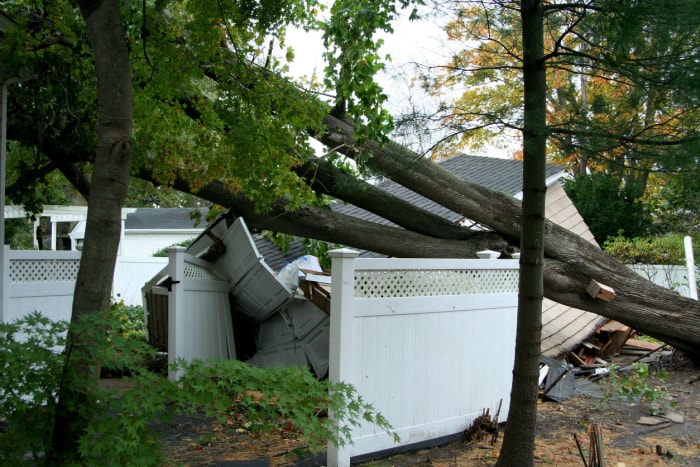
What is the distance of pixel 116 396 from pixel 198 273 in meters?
5.54

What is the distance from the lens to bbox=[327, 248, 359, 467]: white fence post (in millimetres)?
5312

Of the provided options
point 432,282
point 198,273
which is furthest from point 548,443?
point 198,273

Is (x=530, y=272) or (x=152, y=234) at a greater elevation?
(x=152, y=234)

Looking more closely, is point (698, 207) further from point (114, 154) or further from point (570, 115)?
point (114, 154)

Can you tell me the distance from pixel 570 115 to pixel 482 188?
3.02m

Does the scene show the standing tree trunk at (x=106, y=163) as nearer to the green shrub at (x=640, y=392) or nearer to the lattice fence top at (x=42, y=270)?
the lattice fence top at (x=42, y=270)

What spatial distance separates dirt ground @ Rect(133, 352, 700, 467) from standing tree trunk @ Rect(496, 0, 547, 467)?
1.70ft

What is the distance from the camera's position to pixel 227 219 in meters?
9.20

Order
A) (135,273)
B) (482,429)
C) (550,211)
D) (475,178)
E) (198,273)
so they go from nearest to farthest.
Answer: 1. (482,429)
2. (198,273)
3. (550,211)
4. (475,178)
5. (135,273)

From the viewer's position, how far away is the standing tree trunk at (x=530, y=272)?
202 inches

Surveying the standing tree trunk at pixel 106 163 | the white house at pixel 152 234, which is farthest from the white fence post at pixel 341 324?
the white house at pixel 152 234

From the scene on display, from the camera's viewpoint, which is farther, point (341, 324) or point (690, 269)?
point (690, 269)

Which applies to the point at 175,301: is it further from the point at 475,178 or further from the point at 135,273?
the point at 135,273

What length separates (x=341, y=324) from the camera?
5.35 m
